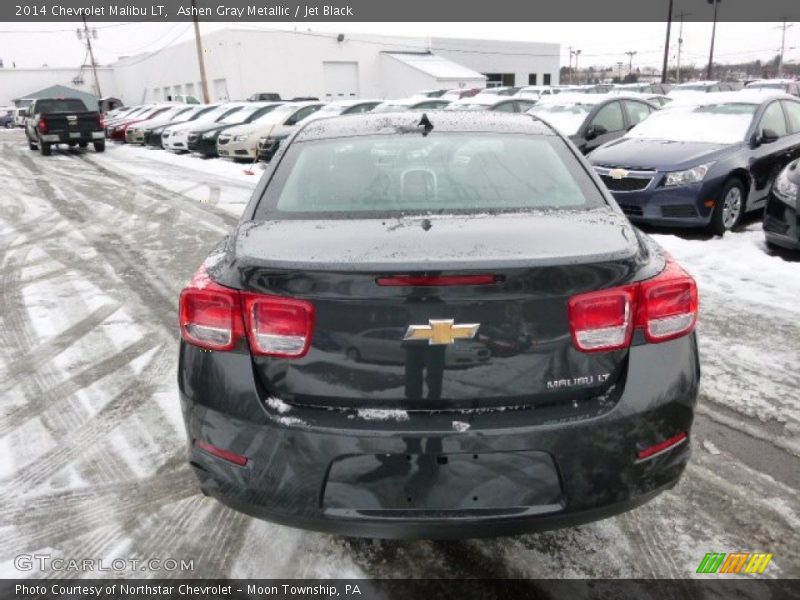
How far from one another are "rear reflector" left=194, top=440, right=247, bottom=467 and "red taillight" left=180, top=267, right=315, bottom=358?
328 mm

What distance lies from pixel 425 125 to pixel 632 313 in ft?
5.19

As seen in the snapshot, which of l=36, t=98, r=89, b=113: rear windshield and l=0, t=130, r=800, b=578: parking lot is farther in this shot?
l=36, t=98, r=89, b=113: rear windshield

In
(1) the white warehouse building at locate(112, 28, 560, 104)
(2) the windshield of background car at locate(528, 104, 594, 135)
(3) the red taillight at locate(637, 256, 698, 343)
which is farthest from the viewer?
(1) the white warehouse building at locate(112, 28, 560, 104)

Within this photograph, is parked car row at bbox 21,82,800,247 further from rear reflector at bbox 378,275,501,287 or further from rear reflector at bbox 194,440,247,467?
rear reflector at bbox 194,440,247,467

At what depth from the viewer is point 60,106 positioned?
2195 centimetres

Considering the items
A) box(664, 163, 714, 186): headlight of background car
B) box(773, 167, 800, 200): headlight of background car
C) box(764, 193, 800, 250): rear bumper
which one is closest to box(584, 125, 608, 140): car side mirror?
box(664, 163, 714, 186): headlight of background car

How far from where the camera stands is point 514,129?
311 cm

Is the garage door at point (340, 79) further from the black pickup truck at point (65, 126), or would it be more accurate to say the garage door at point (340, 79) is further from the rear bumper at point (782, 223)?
the rear bumper at point (782, 223)

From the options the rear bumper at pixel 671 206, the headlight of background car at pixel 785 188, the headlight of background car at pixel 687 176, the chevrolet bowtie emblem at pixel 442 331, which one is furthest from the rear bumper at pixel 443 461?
the headlight of background car at pixel 687 176

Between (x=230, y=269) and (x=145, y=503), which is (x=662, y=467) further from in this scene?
(x=145, y=503)

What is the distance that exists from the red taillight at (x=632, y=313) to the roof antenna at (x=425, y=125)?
1408 millimetres

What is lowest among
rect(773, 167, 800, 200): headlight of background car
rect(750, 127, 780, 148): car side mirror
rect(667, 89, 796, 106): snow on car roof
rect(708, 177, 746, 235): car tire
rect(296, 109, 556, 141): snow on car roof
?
rect(708, 177, 746, 235): car tire

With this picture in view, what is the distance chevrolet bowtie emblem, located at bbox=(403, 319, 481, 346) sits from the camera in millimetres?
1836

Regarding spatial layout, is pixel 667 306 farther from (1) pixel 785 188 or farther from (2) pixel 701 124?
(2) pixel 701 124
